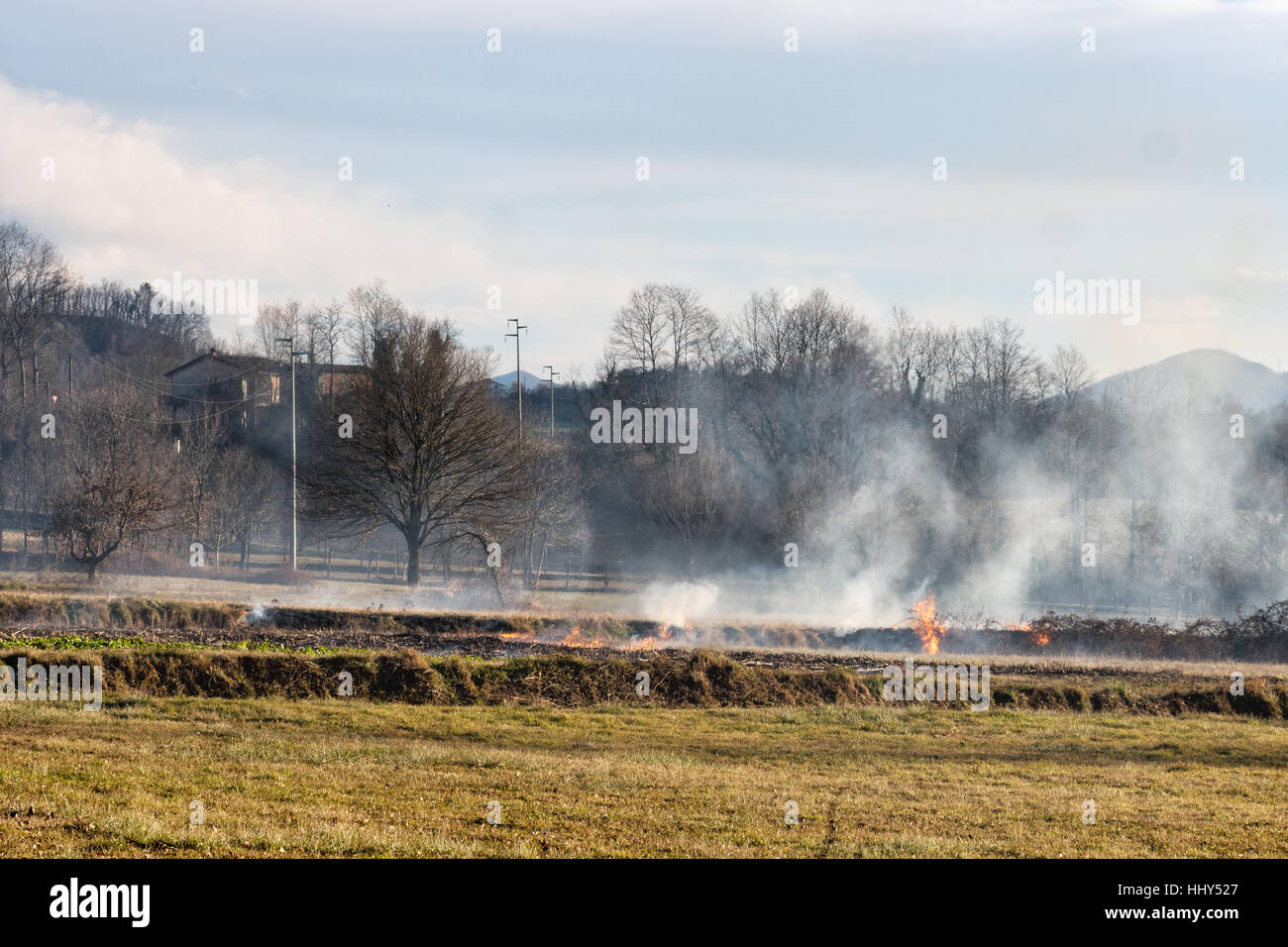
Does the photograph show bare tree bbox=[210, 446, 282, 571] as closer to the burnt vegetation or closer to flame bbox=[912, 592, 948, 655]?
the burnt vegetation

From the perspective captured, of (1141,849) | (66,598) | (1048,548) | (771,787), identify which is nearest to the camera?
(1141,849)

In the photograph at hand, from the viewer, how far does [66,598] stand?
33.0 metres

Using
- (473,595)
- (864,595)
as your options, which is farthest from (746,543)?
(473,595)

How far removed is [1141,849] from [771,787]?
14.8ft

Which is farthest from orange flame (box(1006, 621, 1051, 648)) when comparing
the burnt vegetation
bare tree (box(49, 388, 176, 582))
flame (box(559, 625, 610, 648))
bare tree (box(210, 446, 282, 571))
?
bare tree (box(210, 446, 282, 571))

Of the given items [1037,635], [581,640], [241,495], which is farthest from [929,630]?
[241,495]

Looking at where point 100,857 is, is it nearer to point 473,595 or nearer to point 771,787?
point 771,787

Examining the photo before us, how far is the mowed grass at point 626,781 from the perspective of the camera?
9.41m

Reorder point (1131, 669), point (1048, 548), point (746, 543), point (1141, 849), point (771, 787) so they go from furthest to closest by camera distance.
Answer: point (1048, 548), point (746, 543), point (1131, 669), point (771, 787), point (1141, 849)

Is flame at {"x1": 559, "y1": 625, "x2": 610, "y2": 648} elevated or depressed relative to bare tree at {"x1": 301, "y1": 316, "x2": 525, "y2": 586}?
depressed

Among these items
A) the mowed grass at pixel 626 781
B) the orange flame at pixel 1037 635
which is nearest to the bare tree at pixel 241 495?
the orange flame at pixel 1037 635

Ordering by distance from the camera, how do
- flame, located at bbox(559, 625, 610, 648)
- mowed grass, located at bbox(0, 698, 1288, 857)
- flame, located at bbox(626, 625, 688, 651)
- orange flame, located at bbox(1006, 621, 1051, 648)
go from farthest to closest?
orange flame, located at bbox(1006, 621, 1051, 648)
flame, located at bbox(559, 625, 610, 648)
flame, located at bbox(626, 625, 688, 651)
mowed grass, located at bbox(0, 698, 1288, 857)

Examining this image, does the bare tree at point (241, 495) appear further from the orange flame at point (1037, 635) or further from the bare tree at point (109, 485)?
the orange flame at point (1037, 635)

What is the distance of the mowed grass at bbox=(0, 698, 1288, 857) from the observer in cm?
941
